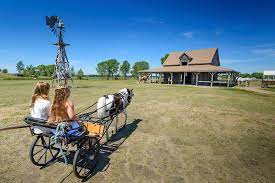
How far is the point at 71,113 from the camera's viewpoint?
4.77 meters

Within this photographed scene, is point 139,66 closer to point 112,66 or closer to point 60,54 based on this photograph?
point 112,66

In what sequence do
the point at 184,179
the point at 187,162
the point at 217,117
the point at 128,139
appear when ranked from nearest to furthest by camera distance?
the point at 184,179 → the point at 187,162 → the point at 128,139 → the point at 217,117

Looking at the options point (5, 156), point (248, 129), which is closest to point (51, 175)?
point (5, 156)

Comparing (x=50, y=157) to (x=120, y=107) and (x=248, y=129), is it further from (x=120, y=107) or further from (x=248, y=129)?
(x=248, y=129)

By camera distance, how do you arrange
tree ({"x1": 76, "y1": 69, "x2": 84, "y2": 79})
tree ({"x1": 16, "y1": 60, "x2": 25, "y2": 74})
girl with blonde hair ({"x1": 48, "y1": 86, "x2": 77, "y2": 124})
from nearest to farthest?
girl with blonde hair ({"x1": 48, "y1": 86, "x2": 77, "y2": 124}) < tree ({"x1": 76, "y1": 69, "x2": 84, "y2": 79}) < tree ({"x1": 16, "y1": 60, "x2": 25, "y2": 74})

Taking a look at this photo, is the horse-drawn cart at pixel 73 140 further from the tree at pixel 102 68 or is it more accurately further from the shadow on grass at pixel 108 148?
the tree at pixel 102 68

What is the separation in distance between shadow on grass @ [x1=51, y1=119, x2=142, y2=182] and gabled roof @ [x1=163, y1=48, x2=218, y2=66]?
35876 millimetres

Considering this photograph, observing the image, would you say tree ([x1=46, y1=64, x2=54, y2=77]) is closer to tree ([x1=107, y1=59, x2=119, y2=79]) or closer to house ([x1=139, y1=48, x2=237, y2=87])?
tree ([x1=107, y1=59, x2=119, y2=79])

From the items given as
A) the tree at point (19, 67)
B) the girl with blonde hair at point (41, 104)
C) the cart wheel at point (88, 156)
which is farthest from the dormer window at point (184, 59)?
the tree at point (19, 67)

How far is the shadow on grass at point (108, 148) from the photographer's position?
16.5 feet

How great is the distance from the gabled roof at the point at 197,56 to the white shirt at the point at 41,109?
39673 millimetres

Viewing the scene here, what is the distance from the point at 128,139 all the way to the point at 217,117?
19.4 feet

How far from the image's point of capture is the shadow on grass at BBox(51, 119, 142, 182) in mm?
5036

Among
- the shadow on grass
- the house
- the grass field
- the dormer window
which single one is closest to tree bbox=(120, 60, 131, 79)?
the house
